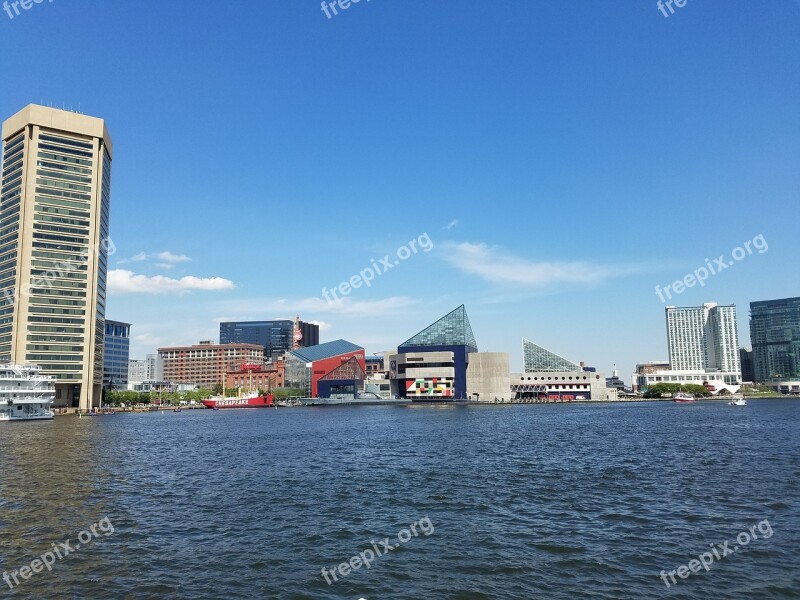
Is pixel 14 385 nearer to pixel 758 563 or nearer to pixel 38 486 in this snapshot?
pixel 38 486

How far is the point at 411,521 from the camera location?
26.2 m

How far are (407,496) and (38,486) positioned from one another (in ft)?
76.3

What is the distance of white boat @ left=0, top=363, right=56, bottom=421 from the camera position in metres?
109

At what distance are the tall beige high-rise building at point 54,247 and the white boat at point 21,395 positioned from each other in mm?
31180

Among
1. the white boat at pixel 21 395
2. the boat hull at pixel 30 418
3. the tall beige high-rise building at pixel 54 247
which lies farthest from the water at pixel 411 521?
the tall beige high-rise building at pixel 54 247

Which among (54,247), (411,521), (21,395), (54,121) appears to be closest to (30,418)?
(21,395)

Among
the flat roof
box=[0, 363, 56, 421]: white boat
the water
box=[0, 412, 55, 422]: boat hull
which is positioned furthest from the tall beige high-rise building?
the water

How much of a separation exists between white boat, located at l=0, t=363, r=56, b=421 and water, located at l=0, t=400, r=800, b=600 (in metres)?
69.3

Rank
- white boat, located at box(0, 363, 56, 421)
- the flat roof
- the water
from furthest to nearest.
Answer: the flat roof, white boat, located at box(0, 363, 56, 421), the water

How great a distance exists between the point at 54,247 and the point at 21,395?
53.7m

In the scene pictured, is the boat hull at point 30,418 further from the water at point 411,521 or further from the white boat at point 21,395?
the water at point 411,521

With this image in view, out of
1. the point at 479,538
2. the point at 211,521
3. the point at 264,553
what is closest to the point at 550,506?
the point at 479,538

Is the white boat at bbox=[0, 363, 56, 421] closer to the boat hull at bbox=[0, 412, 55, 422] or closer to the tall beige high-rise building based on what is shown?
the boat hull at bbox=[0, 412, 55, 422]

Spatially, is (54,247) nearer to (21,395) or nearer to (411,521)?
(21,395)
